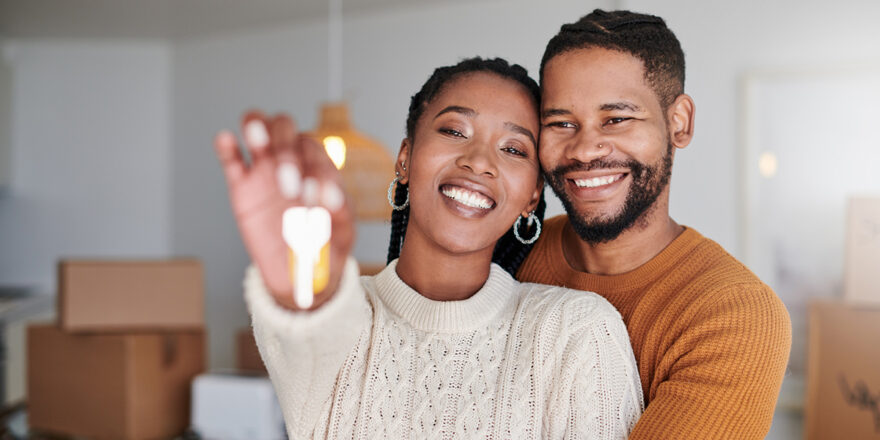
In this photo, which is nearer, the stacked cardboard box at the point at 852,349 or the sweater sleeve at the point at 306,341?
the sweater sleeve at the point at 306,341

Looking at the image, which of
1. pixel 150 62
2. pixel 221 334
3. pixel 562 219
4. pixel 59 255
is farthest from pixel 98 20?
pixel 562 219

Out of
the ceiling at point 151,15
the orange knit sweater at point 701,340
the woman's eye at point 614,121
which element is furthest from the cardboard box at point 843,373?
the ceiling at point 151,15

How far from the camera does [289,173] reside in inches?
23.1

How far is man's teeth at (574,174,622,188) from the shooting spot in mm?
993

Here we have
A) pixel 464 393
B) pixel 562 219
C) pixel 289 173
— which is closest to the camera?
pixel 289 173

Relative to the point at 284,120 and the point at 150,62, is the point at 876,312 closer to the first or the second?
the point at 284,120

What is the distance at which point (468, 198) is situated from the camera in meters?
0.91

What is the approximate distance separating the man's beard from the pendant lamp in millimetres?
970

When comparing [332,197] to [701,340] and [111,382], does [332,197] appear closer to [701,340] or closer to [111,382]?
[701,340]

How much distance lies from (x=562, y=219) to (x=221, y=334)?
3.06 m

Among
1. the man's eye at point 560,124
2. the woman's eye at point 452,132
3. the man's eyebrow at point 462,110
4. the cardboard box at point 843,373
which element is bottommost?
the cardboard box at point 843,373

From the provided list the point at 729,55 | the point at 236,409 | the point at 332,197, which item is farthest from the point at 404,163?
the point at 236,409

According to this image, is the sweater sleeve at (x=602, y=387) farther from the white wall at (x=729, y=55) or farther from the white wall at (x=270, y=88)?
the white wall at (x=270, y=88)

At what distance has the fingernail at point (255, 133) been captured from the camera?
583 mm
